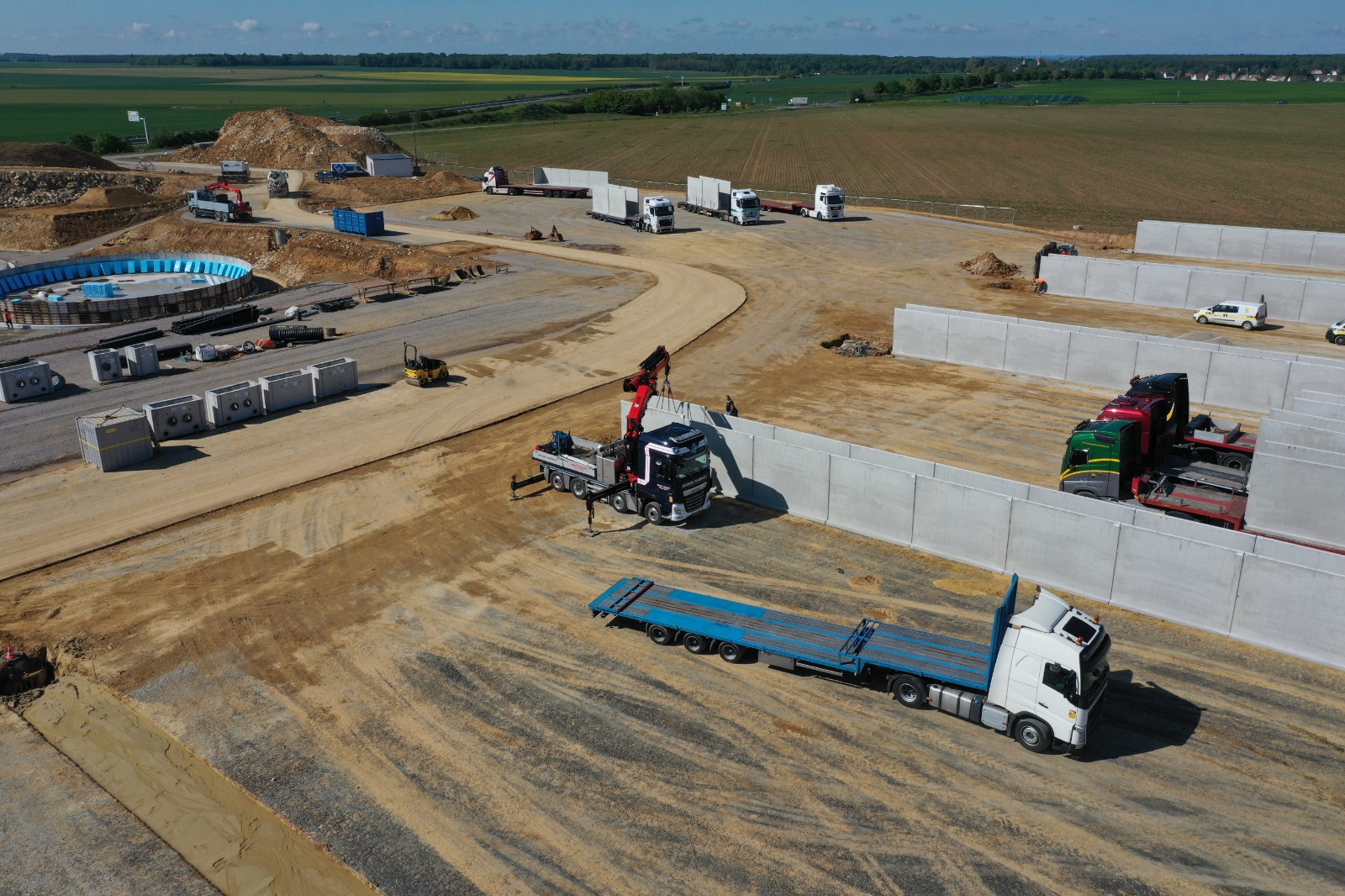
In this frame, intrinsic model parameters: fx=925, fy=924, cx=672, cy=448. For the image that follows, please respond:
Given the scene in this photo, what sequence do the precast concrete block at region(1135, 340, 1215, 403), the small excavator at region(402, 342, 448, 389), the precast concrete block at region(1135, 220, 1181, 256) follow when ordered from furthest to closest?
the precast concrete block at region(1135, 220, 1181, 256) < the small excavator at region(402, 342, 448, 389) < the precast concrete block at region(1135, 340, 1215, 403)

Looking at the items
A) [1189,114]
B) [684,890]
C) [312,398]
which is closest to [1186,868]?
[684,890]

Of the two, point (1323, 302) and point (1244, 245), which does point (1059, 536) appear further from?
point (1244, 245)

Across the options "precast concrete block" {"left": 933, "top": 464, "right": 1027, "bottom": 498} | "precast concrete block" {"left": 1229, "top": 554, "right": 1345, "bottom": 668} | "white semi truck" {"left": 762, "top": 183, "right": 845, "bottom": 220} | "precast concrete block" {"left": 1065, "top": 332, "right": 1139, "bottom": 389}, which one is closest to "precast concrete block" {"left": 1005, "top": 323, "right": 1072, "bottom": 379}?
"precast concrete block" {"left": 1065, "top": 332, "right": 1139, "bottom": 389}

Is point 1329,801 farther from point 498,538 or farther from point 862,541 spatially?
point 498,538

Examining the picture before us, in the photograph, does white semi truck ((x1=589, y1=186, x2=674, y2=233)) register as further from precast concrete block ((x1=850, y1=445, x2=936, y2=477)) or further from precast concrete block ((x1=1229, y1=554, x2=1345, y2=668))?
precast concrete block ((x1=1229, y1=554, x2=1345, y2=668))

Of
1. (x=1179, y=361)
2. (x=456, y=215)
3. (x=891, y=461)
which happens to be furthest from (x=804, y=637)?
(x=456, y=215)

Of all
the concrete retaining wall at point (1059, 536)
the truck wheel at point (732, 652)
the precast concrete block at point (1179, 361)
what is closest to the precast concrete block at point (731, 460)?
the concrete retaining wall at point (1059, 536)

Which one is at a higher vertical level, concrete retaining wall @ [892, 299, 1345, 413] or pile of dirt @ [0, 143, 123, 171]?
pile of dirt @ [0, 143, 123, 171]
